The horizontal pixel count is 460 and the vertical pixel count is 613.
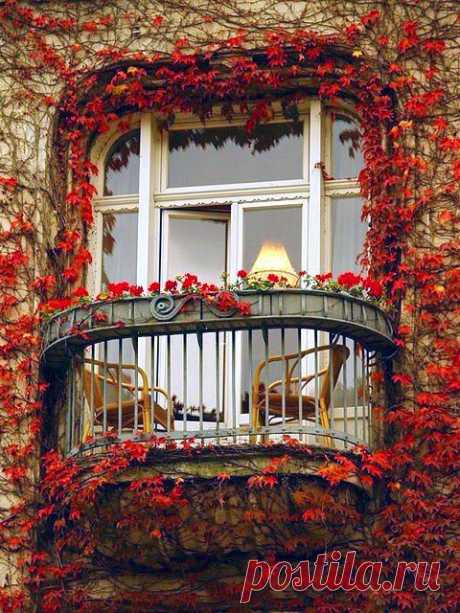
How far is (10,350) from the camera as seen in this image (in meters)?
16.2

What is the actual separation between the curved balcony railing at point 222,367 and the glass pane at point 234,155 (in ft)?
4.65

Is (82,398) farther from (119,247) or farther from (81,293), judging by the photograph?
(119,247)

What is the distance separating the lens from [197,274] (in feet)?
55.0

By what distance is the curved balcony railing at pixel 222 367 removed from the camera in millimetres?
15102

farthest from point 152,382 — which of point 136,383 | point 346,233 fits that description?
point 346,233

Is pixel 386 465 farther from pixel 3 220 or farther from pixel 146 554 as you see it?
pixel 3 220

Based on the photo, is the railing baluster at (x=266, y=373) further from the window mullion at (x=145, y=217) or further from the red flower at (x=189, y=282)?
the window mullion at (x=145, y=217)

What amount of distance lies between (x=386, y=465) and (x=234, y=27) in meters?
4.07

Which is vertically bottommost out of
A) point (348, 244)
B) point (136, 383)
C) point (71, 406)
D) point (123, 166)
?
point (71, 406)

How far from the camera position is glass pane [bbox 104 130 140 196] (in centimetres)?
1730

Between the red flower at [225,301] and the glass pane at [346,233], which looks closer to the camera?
the red flower at [225,301]

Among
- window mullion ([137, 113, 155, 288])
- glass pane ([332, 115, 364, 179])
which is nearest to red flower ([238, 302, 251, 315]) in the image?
window mullion ([137, 113, 155, 288])

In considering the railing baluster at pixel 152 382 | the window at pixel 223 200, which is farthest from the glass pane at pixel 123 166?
the railing baluster at pixel 152 382

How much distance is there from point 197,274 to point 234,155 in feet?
3.65
